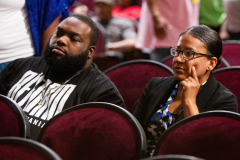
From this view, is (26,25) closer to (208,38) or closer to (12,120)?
(12,120)

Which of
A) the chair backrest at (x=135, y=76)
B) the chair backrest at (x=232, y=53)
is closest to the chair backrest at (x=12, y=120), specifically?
the chair backrest at (x=135, y=76)

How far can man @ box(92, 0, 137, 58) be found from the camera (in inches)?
131

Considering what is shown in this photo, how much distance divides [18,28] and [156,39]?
1002 mm

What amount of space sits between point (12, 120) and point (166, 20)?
147 centimetres

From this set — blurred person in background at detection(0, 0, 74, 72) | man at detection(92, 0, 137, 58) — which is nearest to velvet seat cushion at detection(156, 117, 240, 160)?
blurred person in background at detection(0, 0, 74, 72)

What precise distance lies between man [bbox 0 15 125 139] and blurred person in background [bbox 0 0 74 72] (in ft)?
0.40

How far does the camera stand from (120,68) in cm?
193

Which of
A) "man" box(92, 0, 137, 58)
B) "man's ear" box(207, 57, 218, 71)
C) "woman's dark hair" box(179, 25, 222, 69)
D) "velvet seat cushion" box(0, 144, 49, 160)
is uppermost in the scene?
"woman's dark hair" box(179, 25, 222, 69)

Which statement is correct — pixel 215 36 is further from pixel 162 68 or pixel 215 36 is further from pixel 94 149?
pixel 94 149

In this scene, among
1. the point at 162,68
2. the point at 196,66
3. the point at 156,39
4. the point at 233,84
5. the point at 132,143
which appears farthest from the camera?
the point at 156,39

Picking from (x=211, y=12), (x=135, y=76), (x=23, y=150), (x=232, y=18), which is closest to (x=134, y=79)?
(x=135, y=76)

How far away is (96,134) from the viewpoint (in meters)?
1.19

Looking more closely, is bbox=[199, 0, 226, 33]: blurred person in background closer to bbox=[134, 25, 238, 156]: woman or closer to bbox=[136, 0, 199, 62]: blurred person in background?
bbox=[136, 0, 199, 62]: blurred person in background

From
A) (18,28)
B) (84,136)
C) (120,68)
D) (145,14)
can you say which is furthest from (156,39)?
(84,136)
